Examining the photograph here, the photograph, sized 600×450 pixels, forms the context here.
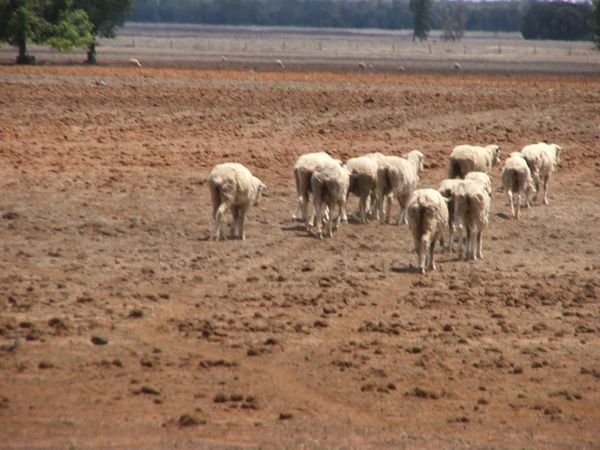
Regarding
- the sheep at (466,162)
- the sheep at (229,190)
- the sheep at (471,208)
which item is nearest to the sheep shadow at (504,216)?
the sheep at (466,162)

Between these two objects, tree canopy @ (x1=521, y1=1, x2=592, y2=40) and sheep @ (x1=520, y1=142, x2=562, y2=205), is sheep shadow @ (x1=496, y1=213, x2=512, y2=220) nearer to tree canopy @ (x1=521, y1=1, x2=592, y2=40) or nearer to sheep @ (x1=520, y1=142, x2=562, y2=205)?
sheep @ (x1=520, y1=142, x2=562, y2=205)

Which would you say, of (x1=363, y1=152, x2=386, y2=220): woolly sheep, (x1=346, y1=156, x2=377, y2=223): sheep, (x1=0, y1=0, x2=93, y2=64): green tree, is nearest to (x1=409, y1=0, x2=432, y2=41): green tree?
(x1=0, y1=0, x2=93, y2=64): green tree

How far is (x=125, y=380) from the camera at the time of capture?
1330 centimetres

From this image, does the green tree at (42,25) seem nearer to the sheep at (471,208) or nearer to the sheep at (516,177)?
the sheep at (516,177)

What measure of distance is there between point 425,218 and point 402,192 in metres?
4.02

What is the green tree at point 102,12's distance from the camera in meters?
65.1

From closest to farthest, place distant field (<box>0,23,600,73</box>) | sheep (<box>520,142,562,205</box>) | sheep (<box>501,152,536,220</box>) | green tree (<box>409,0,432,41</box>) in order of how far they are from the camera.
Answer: sheep (<box>501,152,536,220</box>) → sheep (<box>520,142,562,205</box>) → distant field (<box>0,23,600,73</box>) → green tree (<box>409,0,432,41</box>)

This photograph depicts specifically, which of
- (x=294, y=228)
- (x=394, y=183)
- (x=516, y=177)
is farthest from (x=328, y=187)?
(x=516, y=177)

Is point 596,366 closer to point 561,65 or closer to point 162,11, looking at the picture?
point 561,65

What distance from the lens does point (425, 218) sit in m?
18.0

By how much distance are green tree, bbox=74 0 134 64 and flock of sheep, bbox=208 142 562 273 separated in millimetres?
42494

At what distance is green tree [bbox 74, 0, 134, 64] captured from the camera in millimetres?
65125

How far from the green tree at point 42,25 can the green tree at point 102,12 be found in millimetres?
6382

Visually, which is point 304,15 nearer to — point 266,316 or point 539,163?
point 539,163
